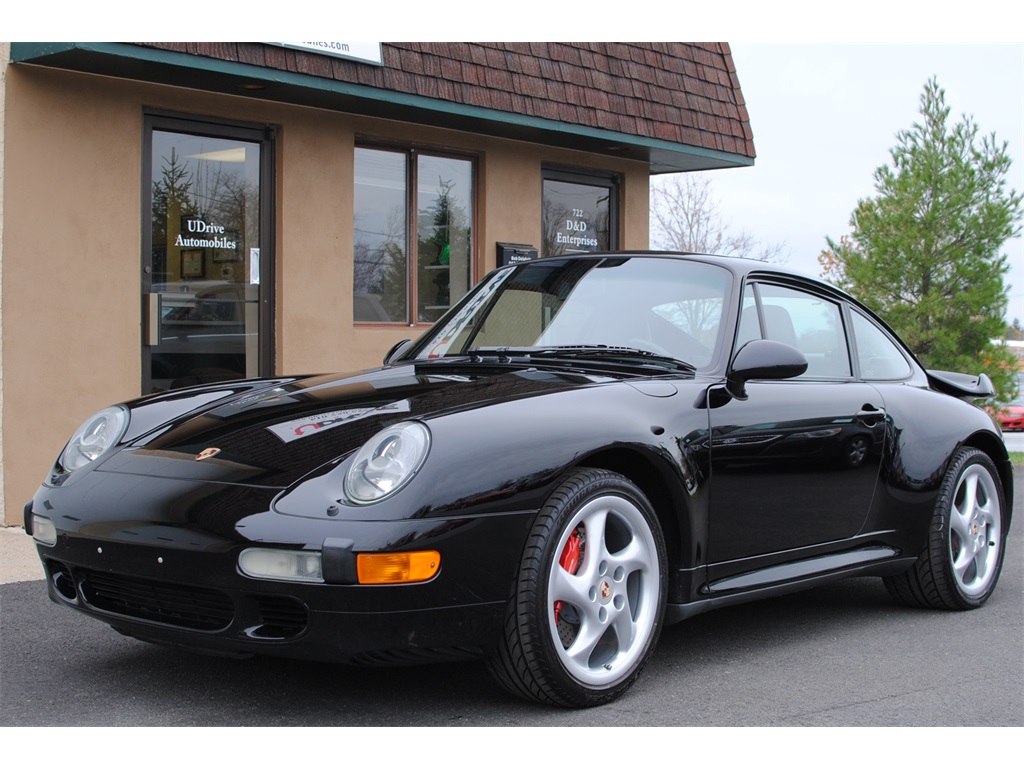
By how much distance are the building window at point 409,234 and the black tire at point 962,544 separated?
16.7 ft

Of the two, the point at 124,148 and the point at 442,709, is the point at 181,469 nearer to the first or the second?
the point at 442,709

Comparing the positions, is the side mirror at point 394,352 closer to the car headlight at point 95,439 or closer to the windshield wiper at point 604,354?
the windshield wiper at point 604,354

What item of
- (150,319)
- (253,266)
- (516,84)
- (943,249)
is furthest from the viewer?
(943,249)

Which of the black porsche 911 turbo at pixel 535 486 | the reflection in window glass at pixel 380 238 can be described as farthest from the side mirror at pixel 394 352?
the reflection in window glass at pixel 380 238

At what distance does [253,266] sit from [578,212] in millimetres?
3665

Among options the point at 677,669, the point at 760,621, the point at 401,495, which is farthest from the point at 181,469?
the point at 760,621

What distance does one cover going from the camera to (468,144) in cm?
979

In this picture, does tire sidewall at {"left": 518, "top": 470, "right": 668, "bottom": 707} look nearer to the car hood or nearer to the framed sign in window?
the car hood

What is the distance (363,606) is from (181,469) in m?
0.80

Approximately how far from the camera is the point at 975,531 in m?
5.41

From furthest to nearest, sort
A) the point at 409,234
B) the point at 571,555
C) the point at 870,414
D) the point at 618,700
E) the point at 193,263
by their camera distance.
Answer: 1. the point at 409,234
2. the point at 193,263
3. the point at 870,414
4. the point at 618,700
5. the point at 571,555

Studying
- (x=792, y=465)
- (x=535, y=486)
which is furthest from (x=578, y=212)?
(x=535, y=486)

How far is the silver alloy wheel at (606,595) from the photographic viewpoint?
3.45m

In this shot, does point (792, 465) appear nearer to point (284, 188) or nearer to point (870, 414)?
point (870, 414)
